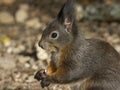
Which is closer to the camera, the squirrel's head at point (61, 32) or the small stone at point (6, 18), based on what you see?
the squirrel's head at point (61, 32)

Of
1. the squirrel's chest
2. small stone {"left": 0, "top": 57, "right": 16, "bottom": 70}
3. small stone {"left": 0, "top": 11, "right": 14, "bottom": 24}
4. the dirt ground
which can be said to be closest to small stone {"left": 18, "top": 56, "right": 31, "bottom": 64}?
the dirt ground

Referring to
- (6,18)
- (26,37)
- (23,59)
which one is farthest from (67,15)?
(6,18)

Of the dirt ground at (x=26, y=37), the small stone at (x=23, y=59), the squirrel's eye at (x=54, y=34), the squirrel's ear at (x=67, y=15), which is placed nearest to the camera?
the squirrel's ear at (x=67, y=15)

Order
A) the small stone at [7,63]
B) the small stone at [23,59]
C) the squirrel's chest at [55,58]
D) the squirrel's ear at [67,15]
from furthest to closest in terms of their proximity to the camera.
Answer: the small stone at [23,59] < the small stone at [7,63] < the squirrel's chest at [55,58] < the squirrel's ear at [67,15]

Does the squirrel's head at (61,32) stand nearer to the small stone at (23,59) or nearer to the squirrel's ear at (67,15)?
the squirrel's ear at (67,15)

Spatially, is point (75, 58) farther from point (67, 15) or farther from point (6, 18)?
point (6, 18)

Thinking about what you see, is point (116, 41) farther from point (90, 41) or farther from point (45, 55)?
point (90, 41)

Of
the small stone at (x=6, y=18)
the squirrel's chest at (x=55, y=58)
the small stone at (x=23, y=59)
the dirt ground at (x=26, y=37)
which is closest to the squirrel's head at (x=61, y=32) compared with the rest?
the squirrel's chest at (x=55, y=58)

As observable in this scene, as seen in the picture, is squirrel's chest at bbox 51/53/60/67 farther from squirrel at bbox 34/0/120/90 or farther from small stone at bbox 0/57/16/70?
small stone at bbox 0/57/16/70

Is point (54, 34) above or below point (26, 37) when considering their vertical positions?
above
